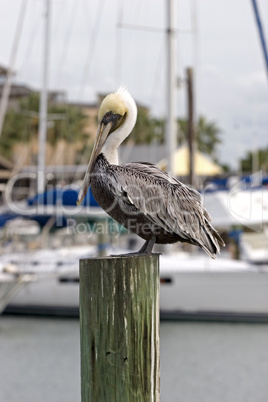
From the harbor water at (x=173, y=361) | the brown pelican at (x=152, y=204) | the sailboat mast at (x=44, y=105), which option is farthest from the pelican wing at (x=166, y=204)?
the sailboat mast at (x=44, y=105)

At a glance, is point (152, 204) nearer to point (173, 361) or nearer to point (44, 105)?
point (173, 361)

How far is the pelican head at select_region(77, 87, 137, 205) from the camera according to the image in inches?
153

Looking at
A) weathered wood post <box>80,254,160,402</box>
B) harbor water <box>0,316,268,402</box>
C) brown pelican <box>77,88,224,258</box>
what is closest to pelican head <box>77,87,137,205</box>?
brown pelican <box>77,88,224,258</box>

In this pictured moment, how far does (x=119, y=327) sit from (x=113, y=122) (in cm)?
154

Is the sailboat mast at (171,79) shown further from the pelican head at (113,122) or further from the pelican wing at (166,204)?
the pelican wing at (166,204)

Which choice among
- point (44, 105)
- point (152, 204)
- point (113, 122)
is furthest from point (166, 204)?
point (44, 105)

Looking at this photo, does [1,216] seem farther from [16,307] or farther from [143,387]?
[143,387]

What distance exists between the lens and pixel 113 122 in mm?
3938

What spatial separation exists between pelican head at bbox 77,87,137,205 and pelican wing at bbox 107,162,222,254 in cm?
26

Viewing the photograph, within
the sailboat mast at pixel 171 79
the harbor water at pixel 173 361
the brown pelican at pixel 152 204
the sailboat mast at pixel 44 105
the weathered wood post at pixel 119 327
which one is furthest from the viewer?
the sailboat mast at pixel 44 105

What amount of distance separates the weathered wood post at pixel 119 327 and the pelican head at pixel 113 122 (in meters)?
1.10

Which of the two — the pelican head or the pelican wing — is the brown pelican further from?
the pelican head

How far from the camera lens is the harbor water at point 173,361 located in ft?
28.5

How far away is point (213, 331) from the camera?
39.3 ft
